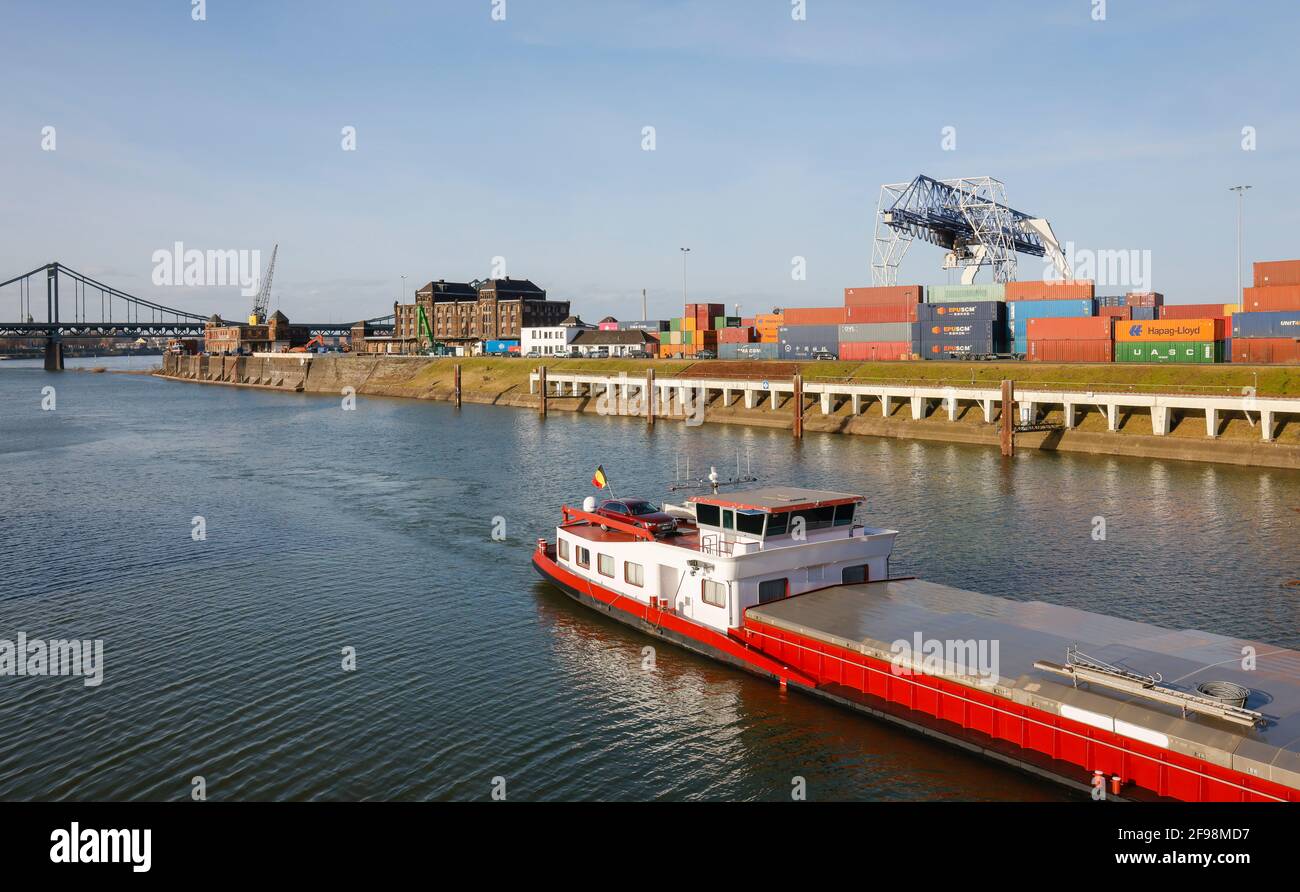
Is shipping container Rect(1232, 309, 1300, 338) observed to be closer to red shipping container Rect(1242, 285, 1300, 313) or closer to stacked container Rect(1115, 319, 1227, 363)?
red shipping container Rect(1242, 285, 1300, 313)

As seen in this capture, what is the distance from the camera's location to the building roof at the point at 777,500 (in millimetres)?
30625

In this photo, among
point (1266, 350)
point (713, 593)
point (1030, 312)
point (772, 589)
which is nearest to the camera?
point (772, 589)

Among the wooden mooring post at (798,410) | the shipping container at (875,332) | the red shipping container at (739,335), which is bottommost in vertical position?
the wooden mooring post at (798,410)

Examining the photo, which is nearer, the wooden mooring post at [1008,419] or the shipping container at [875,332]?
the wooden mooring post at [1008,419]

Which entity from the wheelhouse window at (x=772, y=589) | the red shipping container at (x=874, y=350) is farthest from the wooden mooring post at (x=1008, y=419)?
the wheelhouse window at (x=772, y=589)

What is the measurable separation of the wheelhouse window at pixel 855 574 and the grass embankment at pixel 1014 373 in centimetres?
4942

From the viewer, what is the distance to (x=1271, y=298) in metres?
82.9

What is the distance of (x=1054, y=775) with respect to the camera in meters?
20.9

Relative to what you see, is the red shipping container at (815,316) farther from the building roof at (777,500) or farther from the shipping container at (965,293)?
the building roof at (777,500)

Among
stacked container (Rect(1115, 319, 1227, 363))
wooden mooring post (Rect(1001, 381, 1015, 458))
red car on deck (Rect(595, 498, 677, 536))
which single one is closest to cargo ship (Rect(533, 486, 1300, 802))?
red car on deck (Rect(595, 498, 677, 536))

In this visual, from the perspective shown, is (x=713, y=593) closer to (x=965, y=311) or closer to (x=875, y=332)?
(x=965, y=311)

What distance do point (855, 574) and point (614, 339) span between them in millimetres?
131882

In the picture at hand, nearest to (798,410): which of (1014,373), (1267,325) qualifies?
(1014,373)
